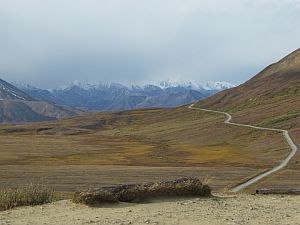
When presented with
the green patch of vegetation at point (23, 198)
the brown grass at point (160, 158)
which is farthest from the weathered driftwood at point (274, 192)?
the brown grass at point (160, 158)

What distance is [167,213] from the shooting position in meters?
19.7

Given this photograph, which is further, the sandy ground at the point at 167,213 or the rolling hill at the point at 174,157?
the rolling hill at the point at 174,157

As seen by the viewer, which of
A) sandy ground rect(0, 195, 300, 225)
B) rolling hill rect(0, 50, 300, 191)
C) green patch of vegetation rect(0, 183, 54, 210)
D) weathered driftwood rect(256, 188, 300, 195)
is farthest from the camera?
rolling hill rect(0, 50, 300, 191)

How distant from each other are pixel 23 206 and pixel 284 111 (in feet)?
455

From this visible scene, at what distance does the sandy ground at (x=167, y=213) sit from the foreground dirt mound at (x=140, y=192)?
424 mm

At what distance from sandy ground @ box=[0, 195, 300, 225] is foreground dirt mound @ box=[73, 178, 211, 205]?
42cm

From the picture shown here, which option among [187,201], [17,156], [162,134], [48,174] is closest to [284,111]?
[162,134]

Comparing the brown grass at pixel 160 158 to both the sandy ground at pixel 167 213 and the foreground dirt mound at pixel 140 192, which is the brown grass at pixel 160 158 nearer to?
the foreground dirt mound at pixel 140 192

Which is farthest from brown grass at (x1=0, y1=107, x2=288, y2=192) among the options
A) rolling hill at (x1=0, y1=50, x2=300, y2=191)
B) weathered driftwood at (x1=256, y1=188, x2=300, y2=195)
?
weathered driftwood at (x1=256, y1=188, x2=300, y2=195)

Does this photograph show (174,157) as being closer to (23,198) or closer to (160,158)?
(160,158)

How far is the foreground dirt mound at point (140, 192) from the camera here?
69.9 ft

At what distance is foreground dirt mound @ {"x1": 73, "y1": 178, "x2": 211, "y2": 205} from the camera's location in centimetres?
2131

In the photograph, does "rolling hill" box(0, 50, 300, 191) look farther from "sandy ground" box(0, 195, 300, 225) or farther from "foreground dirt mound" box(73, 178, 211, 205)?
"sandy ground" box(0, 195, 300, 225)

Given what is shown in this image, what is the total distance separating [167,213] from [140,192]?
295 centimetres
